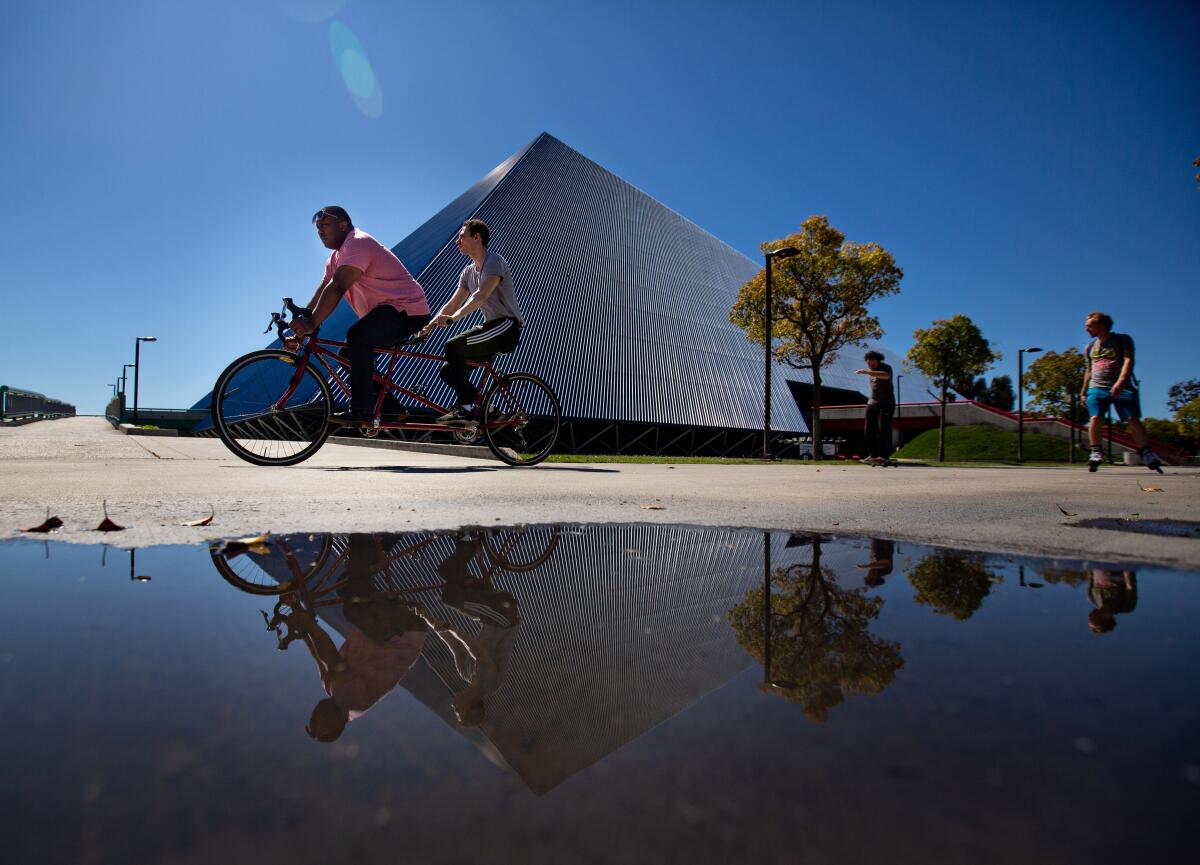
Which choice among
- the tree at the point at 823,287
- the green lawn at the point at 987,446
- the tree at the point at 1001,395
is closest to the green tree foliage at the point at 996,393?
the tree at the point at 1001,395

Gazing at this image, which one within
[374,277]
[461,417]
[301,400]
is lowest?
[461,417]

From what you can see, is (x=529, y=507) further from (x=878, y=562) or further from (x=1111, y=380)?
(x=1111, y=380)

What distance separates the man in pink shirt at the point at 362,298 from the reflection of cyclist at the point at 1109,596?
18.3 ft

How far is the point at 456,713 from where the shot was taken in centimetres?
82

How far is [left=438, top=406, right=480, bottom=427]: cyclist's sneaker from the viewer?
6352 millimetres

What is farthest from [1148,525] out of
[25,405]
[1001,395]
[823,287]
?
[1001,395]

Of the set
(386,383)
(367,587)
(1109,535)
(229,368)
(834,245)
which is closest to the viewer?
(367,587)

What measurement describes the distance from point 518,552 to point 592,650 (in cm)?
96

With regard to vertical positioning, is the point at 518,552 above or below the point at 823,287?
below

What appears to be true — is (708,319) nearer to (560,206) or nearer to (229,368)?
(560,206)

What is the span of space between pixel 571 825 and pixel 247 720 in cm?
47

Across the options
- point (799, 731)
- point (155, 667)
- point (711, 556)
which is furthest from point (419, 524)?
point (799, 731)

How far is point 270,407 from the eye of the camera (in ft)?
19.7

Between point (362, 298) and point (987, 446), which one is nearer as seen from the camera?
point (362, 298)
